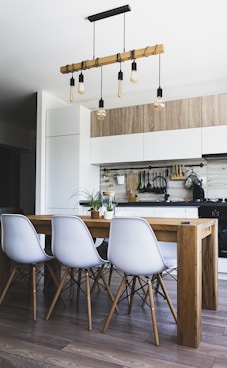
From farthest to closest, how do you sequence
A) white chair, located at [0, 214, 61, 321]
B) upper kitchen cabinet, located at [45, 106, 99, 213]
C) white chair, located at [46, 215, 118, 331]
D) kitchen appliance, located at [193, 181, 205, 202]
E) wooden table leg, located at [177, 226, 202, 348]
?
upper kitchen cabinet, located at [45, 106, 99, 213], kitchen appliance, located at [193, 181, 205, 202], white chair, located at [0, 214, 61, 321], white chair, located at [46, 215, 118, 331], wooden table leg, located at [177, 226, 202, 348]

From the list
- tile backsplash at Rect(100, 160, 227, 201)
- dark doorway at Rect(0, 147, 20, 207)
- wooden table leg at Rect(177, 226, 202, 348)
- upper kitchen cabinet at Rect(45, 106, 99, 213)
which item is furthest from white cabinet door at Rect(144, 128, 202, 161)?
dark doorway at Rect(0, 147, 20, 207)

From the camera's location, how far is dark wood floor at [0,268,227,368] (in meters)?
1.74

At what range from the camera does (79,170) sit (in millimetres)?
4555

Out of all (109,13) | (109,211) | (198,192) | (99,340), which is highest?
(109,13)

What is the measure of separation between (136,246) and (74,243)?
50 centimetres

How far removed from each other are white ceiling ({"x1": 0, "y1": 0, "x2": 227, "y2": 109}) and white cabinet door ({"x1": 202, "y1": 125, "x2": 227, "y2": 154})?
0.74 metres

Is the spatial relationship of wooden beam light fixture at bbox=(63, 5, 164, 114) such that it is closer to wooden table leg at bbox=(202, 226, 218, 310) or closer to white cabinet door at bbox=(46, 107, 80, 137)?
wooden table leg at bbox=(202, 226, 218, 310)

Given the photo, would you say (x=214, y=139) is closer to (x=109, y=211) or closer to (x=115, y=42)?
(x=115, y=42)

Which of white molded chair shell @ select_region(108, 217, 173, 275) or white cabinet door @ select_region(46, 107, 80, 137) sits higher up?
white cabinet door @ select_region(46, 107, 80, 137)

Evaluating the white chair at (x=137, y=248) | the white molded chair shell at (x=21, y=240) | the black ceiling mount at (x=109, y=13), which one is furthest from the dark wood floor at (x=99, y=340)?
the black ceiling mount at (x=109, y=13)

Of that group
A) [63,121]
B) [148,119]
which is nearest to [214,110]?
[148,119]

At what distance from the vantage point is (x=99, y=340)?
78.6 inches

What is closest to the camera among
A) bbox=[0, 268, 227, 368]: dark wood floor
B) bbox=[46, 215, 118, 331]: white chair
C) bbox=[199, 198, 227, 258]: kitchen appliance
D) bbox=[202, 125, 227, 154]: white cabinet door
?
bbox=[0, 268, 227, 368]: dark wood floor

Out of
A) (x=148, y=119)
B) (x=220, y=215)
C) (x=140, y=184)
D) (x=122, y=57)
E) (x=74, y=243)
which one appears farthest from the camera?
(x=140, y=184)
